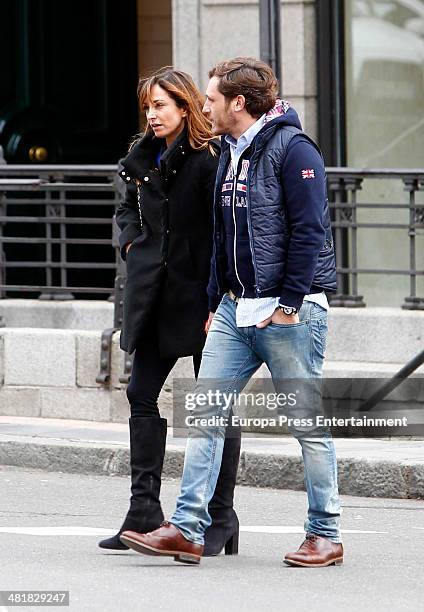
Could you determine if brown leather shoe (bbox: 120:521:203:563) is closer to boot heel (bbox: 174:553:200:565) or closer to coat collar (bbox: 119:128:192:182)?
boot heel (bbox: 174:553:200:565)

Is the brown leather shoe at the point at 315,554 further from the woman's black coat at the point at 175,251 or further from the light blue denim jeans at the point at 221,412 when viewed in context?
the woman's black coat at the point at 175,251

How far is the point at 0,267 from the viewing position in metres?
11.7

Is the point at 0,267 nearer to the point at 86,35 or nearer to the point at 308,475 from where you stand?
the point at 86,35

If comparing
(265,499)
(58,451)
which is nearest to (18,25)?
(58,451)

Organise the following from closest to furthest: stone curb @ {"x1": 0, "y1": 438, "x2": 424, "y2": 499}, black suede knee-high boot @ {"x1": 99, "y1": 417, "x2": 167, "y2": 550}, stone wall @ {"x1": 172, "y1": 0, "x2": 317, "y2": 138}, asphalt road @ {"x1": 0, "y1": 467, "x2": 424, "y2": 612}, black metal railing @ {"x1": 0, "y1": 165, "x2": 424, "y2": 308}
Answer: asphalt road @ {"x1": 0, "y1": 467, "x2": 424, "y2": 612}, black suede knee-high boot @ {"x1": 99, "y1": 417, "x2": 167, "y2": 550}, stone curb @ {"x1": 0, "y1": 438, "x2": 424, "y2": 499}, black metal railing @ {"x1": 0, "y1": 165, "x2": 424, "y2": 308}, stone wall @ {"x1": 172, "y1": 0, "x2": 317, "y2": 138}

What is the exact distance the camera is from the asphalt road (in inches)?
225

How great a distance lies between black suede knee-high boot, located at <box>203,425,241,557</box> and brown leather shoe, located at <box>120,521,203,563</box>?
290 millimetres

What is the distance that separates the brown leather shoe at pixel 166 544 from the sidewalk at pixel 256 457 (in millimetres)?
2615

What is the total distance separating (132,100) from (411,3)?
267 cm

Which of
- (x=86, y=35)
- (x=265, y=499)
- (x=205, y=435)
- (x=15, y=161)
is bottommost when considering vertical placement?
(x=265, y=499)

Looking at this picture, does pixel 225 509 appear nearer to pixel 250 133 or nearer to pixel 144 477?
pixel 144 477

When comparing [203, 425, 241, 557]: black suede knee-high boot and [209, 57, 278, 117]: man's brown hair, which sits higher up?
[209, 57, 278, 117]: man's brown hair

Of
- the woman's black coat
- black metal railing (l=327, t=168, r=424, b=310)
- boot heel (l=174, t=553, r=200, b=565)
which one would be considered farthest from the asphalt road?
black metal railing (l=327, t=168, r=424, b=310)

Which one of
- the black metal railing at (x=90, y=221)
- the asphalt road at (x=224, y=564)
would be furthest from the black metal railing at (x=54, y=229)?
the asphalt road at (x=224, y=564)
